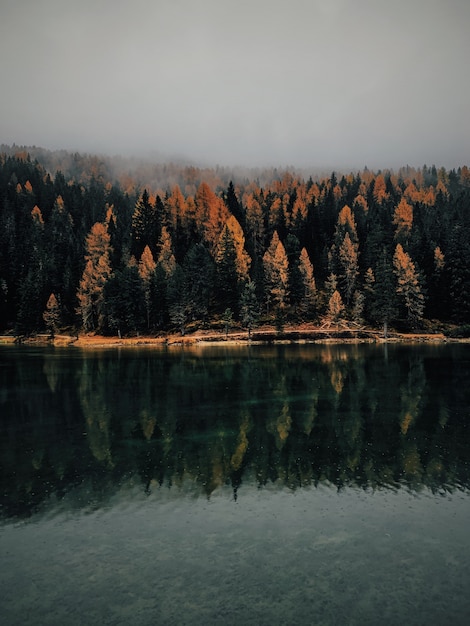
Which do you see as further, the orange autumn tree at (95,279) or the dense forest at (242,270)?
the orange autumn tree at (95,279)

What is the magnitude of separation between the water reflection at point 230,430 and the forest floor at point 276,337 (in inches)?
1509

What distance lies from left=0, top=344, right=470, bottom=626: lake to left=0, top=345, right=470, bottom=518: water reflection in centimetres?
14

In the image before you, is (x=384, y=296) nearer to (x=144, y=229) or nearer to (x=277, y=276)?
(x=277, y=276)

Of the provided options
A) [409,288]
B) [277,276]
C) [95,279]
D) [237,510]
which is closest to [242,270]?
[277,276]

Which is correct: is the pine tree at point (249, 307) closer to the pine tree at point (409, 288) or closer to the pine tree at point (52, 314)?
the pine tree at point (409, 288)

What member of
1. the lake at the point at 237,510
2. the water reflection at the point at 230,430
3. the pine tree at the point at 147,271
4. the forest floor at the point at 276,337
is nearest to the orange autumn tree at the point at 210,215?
the pine tree at the point at 147,271

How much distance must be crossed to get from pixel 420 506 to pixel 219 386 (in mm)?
27826

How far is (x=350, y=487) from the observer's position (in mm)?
18094

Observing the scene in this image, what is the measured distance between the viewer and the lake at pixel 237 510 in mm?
10930

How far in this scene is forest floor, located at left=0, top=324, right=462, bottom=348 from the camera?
297 ft

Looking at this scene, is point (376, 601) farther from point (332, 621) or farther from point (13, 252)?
point (13, 252)

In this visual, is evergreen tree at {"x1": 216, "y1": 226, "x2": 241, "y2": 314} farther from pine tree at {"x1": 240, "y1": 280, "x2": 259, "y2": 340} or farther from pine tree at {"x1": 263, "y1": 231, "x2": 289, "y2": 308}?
pine tree at {"x1": 240, "y1": 280, "x2": 259, "y2": 340}

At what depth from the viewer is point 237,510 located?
53.2 feet

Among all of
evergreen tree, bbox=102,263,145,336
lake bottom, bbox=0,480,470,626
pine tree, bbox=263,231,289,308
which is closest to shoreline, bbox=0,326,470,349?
evergreen tree, bbox=102,263,145,336
